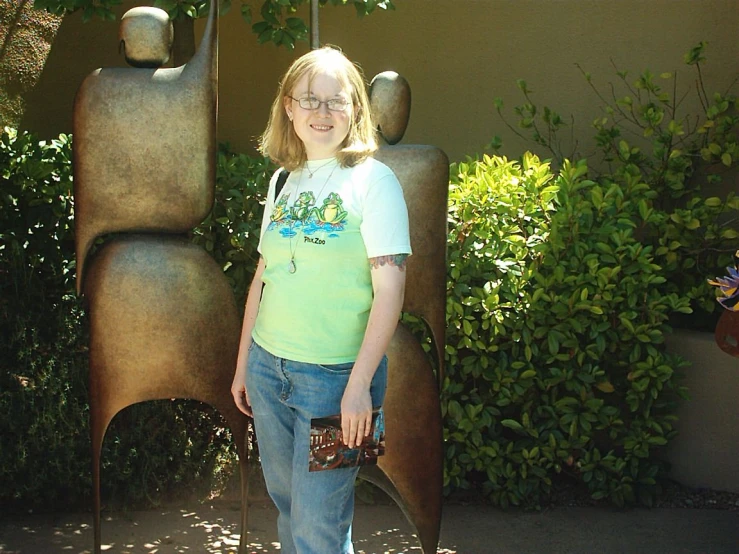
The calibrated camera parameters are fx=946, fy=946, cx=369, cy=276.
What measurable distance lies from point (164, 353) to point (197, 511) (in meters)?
1.48

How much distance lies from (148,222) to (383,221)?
0.99 m

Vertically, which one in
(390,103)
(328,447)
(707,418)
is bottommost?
(707,418)

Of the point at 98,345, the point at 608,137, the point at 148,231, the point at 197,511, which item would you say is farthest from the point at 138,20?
the point at 608,137

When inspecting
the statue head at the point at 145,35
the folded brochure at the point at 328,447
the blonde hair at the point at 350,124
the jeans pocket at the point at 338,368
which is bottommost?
the folded brochure at the point at 328,447

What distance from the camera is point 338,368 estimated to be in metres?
2.34

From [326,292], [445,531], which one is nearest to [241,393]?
[326,292]

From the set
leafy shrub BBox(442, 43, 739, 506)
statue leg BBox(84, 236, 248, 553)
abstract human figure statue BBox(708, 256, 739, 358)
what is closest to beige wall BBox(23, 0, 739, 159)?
leafy shrub BBox(442, 43, 739, 506)

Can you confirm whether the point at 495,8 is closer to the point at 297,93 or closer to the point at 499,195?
the point at 499,195

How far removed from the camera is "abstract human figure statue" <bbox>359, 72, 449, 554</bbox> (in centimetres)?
299

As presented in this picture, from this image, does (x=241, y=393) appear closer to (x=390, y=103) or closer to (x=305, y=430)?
(x=305, y=430)

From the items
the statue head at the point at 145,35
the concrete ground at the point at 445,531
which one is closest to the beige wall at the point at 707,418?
the concrete ground at the point at 445,531

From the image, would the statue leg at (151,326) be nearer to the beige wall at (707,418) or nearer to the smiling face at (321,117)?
the smiling face at (321,117)

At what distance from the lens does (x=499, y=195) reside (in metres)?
4.05

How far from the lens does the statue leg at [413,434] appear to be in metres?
3.08
